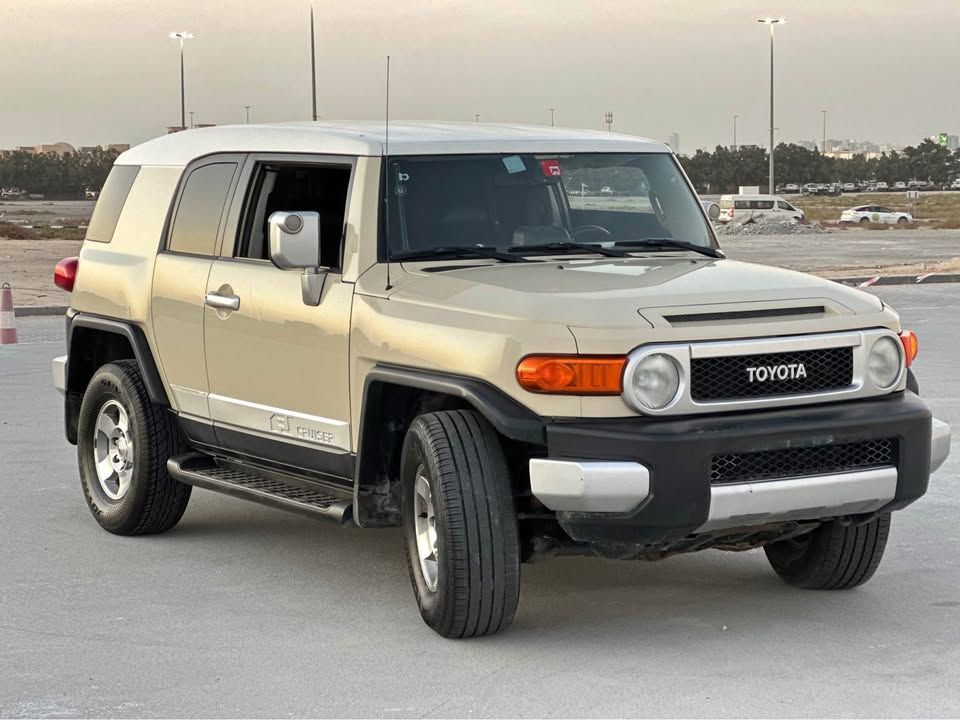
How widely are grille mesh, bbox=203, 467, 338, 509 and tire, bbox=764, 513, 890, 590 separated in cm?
199

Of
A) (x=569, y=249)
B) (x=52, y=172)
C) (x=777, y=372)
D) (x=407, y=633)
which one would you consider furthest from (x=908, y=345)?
(x=52, y=172)

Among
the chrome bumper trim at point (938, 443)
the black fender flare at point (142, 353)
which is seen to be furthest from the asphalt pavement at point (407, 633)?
the black fender flare at point (142, 353)

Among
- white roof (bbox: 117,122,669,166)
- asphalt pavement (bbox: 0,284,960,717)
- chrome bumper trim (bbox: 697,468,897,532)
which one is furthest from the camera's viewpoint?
white roof (bbox: 117,122,669,166)

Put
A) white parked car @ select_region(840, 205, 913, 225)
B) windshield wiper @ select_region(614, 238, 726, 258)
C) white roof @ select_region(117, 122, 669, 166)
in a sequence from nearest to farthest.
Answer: white roof @ select_region(117, 122, 669, 166) < windshield wiper @ select_region(614, 238, 726, 258) < white parked car @ select_region(840, 205, 913, 225)

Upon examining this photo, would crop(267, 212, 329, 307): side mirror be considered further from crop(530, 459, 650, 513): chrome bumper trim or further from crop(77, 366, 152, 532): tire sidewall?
crop(77, 366, 152, 532): tire sidewall

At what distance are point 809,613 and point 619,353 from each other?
1.62 m

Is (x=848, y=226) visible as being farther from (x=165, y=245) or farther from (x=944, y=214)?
(x=165, y=245)

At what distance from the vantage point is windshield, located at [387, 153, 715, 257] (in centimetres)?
665

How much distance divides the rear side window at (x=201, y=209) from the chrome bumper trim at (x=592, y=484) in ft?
8.62

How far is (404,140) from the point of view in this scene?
6758mm

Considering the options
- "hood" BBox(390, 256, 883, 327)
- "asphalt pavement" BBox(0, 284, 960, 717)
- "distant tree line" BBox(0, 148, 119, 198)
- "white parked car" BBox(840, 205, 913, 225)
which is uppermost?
"distant tree line" BBox(0, 148, 119, 198)

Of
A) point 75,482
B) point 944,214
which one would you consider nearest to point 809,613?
point 75,482

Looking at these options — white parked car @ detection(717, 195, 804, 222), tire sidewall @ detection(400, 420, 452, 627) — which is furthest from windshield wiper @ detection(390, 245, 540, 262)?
white parked car @ detection(717, 195, 804, 222)

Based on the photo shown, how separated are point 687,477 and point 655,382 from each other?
1.14 feet
